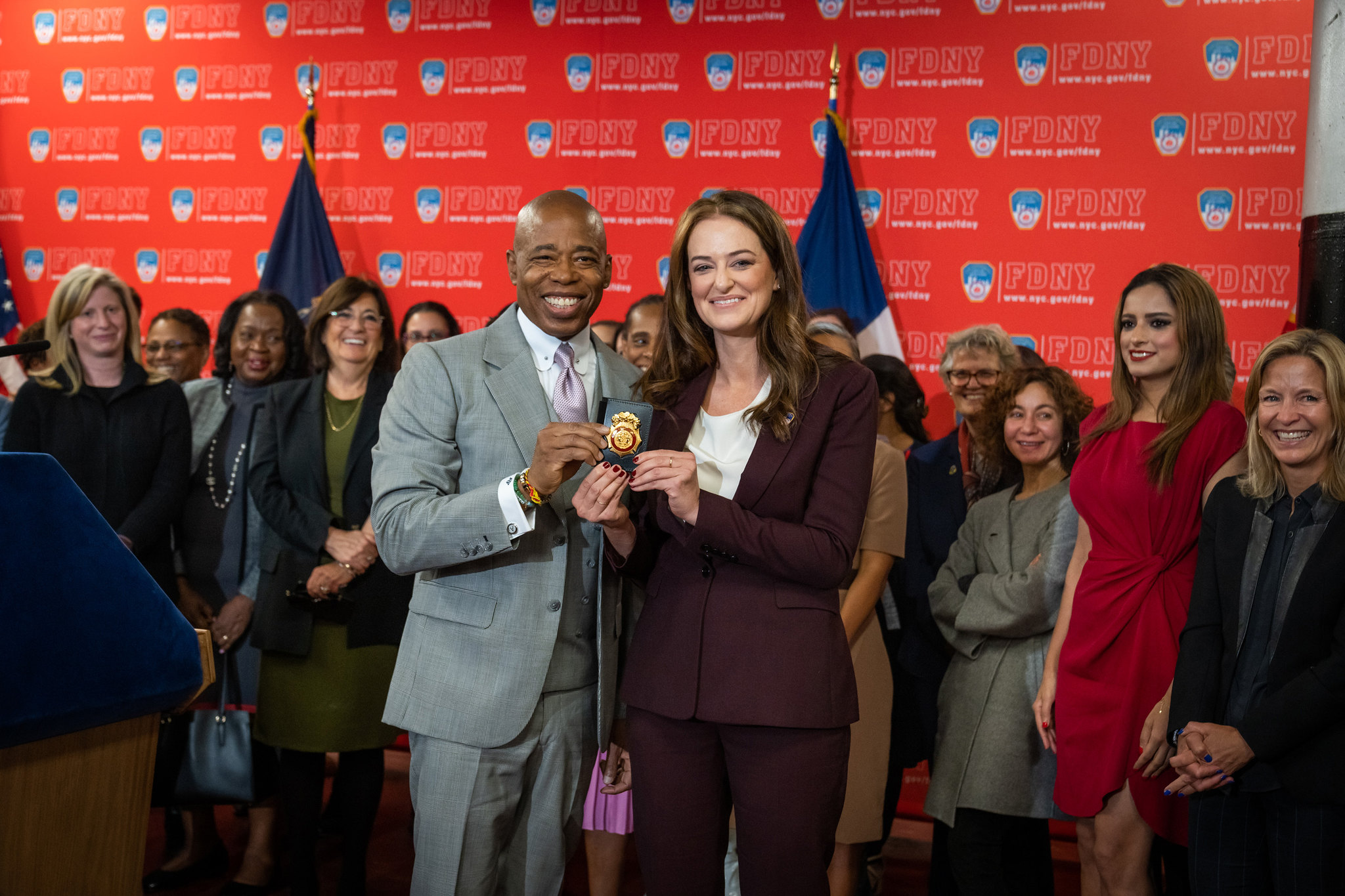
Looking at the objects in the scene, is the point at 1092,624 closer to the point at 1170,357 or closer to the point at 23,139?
the point at 1170,357

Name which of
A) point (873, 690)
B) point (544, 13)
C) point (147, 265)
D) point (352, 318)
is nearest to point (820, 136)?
point (544, 13)

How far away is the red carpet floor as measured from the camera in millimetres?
3807

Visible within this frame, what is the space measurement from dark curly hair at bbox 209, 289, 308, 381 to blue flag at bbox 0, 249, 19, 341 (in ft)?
8.65

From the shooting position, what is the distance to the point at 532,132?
5.59 metres

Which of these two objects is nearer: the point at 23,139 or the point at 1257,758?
the point at 1257,758

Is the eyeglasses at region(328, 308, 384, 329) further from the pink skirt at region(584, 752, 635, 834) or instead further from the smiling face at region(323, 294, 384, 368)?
the pink skirt at region(584, 752, 635, 834)

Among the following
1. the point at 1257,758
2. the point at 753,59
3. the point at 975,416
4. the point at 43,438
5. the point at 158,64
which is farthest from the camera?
the point at 158,64

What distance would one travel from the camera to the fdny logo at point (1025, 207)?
16.3ft

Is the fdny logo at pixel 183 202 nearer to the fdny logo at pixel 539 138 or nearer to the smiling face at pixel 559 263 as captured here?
the fdny logo at pixel 539 138

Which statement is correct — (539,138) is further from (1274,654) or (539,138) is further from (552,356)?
(1274,654)

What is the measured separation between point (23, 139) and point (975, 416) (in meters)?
5.67

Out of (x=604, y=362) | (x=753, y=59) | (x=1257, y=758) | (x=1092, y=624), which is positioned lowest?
(x=1257, y=758)

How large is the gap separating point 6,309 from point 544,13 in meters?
3.46

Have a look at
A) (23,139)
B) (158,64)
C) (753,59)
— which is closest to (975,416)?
(753,59)
